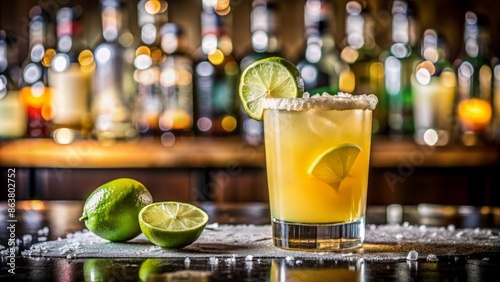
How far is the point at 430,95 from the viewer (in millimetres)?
2375

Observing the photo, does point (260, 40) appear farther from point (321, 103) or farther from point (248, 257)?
point (248, 257)

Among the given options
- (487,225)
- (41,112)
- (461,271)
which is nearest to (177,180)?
(41,112)

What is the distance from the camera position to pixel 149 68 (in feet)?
8.20

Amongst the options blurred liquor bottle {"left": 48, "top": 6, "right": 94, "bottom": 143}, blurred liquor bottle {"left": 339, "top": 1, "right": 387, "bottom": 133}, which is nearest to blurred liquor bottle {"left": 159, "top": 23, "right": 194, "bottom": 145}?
blurred liquor bottle {"left": 48, "top": 6, "right": 94, "bottom": 143}

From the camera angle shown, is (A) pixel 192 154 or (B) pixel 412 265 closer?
(B) pixel 412 265

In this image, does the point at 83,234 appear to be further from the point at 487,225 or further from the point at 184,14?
the point at 184,14

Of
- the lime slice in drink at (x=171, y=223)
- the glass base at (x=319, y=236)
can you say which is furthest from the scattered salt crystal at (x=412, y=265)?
the lime slice in drink at (x=171, y=223)

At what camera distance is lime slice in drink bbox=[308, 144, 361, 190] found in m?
0.94

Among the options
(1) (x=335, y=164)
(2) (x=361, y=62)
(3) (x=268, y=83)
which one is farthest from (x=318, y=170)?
(2) (x=361, y=62)

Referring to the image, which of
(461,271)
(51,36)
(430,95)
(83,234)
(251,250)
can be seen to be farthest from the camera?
(51,36)

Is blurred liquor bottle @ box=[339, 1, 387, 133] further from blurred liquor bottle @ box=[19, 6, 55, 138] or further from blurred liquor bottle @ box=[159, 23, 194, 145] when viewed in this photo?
blurred liquor bottle @ box=[19, 6, 55, 138]

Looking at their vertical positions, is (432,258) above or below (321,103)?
below

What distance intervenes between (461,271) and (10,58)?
220 cm

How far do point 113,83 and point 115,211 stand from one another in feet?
4.92
